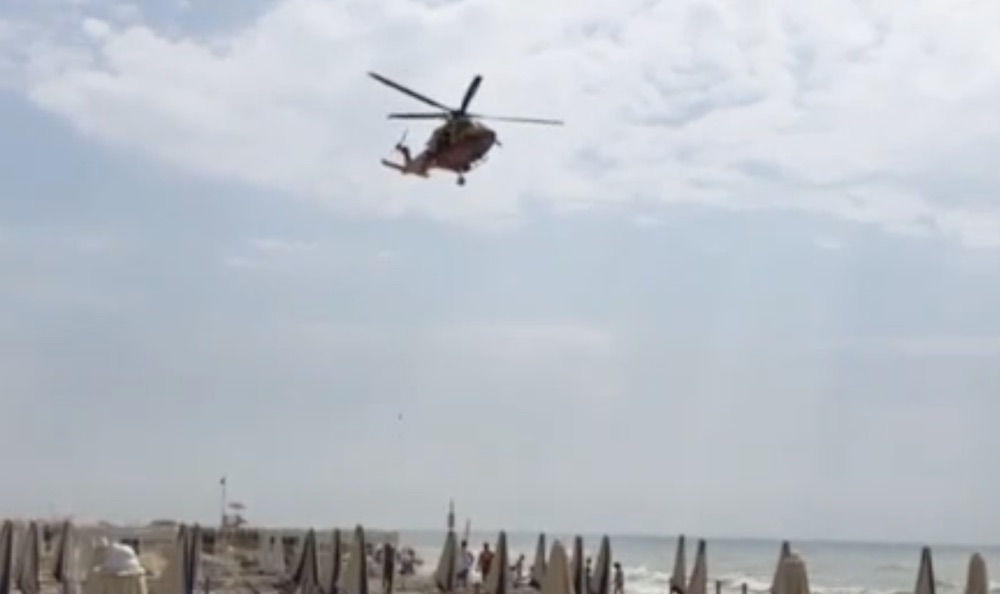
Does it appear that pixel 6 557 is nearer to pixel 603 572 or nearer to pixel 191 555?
pixel 191 555

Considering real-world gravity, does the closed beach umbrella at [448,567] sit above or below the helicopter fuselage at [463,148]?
below

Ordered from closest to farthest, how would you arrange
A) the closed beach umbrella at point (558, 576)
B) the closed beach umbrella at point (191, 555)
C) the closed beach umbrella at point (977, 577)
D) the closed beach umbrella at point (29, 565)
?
1. the closed beach umbrella at point (558, 576)
2. the closed beach umbrella at point (191, 555)
3. the closed beach umbrella at point (977, 577)
4. the closed beach umbrella at point (29, 565)

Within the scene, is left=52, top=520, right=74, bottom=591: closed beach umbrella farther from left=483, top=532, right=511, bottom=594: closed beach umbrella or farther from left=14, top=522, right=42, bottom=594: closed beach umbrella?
left=483, top=532, right=511, bottom=594: closed beach umbrella

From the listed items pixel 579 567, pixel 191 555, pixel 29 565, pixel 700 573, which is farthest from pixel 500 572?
pixel 29 565

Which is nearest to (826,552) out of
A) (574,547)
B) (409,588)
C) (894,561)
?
(894,561)

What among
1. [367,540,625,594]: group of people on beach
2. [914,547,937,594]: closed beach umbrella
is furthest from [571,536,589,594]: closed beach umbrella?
[914,547,937,594]: closed beach umbrella

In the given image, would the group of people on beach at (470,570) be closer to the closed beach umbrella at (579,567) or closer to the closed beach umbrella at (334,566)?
the closed beach umbrella at (579,567)

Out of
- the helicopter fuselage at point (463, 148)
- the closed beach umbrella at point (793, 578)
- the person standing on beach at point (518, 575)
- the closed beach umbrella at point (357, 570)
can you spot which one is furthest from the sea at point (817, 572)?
the closed beach umbrella at point (793, 578)
